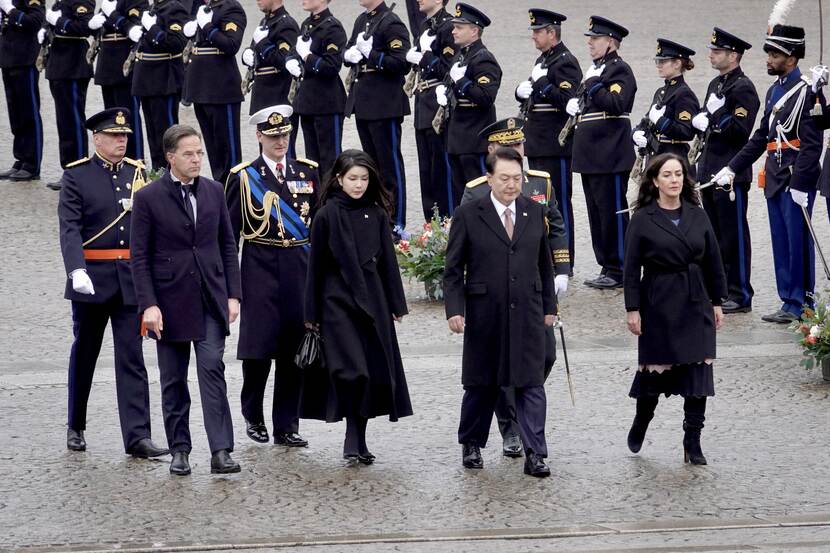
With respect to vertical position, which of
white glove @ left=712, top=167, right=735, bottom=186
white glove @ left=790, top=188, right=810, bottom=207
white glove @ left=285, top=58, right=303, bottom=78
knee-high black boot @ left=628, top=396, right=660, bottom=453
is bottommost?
knee-high black boot @ left=628, top=396, right=660, bottom=453

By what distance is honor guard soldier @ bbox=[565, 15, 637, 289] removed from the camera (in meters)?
13.4

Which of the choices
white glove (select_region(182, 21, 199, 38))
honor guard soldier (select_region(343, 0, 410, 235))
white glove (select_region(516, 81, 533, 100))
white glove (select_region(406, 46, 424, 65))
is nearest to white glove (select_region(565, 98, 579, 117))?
white glove (select_region(516, 81, 533, 100))

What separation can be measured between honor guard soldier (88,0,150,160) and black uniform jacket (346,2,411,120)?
94.9 inches

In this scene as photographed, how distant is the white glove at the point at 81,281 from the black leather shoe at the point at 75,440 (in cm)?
82

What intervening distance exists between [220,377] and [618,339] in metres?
3.78

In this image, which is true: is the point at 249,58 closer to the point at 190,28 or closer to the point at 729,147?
the point at 190,28

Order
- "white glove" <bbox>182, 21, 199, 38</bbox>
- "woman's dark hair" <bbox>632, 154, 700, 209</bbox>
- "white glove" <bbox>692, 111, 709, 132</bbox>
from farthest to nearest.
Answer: "white glove" <bbox>182, 21, 199, 38</bbox> < "white glove" <bbox>692, 111, 709, 132</bbox> < "woman's dark hair" <bbox>632, 154, 700, 209</bbox>

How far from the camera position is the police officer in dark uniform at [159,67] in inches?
618

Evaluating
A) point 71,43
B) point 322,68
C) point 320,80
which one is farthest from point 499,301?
point 71,43

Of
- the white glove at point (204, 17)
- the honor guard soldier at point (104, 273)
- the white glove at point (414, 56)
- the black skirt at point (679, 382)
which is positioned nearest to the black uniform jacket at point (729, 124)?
the white glove at point (414, 56)

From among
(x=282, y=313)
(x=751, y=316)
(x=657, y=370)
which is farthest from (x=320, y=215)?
(x=751, y=316)

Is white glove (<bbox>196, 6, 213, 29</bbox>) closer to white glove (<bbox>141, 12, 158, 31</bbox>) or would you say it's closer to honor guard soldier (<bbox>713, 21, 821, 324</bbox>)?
white glove (<bbox>141, 12, 158, 31</bbox>)

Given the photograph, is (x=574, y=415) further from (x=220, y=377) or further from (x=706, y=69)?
(x=706, y=69)

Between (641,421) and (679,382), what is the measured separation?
0.91ft
